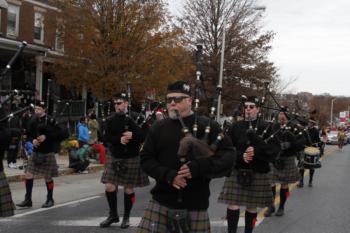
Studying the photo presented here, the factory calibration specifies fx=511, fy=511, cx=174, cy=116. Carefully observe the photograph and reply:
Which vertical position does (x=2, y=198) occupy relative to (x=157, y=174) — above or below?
below

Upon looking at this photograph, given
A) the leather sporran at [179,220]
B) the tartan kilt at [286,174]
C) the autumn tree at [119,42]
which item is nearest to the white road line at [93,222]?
the tartan kilt at [286,174]

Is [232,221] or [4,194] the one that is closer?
[4,194]

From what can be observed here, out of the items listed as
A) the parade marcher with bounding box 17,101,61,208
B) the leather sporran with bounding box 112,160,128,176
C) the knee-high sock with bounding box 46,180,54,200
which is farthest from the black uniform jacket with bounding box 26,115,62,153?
the leather sporran with bounding box 112,160,128,176

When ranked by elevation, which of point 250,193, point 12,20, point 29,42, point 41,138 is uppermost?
point 12,20

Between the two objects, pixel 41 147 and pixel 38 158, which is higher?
pixel 41 147

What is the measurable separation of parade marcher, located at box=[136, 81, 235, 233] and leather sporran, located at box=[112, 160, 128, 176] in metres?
2.74

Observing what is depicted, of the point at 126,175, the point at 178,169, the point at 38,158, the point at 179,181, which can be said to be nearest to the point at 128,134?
the point at 126,175

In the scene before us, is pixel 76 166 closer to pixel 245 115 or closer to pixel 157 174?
pixel 245 115

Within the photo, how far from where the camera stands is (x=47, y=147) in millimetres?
7754

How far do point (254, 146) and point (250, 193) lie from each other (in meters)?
0.58

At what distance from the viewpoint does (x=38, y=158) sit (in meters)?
7.71

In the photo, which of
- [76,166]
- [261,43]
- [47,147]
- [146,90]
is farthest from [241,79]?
[47,147]

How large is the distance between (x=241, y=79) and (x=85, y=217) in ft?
78.0

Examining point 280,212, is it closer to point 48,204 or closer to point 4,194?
point 48,204
